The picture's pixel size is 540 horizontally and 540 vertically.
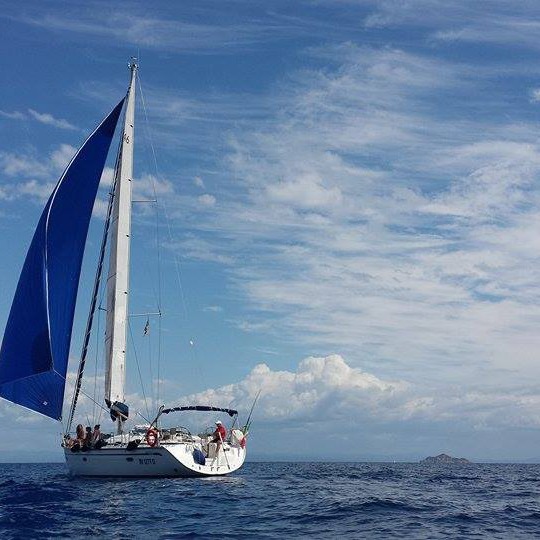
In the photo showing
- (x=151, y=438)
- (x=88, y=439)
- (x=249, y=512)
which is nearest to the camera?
(x=249, y=512)

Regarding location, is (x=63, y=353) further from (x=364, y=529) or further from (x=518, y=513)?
(x=518, y=513)

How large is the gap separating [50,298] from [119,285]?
3.99 metres

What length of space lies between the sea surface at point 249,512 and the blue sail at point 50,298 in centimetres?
490

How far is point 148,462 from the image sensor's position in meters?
28.6

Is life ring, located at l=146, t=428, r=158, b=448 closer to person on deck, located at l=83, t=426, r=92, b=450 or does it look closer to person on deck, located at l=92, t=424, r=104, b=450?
person on deck, located at l=92, t=424, r=104, b=450

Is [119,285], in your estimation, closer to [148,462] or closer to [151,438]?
[151,438]

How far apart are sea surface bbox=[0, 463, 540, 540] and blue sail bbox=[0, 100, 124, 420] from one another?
4904mm

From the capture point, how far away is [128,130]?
36781mm

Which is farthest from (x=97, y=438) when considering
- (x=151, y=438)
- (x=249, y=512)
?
(x=249, y=512)

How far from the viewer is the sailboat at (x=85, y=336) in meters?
29.7

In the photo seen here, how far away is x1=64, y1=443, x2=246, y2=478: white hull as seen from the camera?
93.3 feet

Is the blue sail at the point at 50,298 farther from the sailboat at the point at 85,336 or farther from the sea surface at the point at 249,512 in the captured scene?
the sea surface at the point at 249,512

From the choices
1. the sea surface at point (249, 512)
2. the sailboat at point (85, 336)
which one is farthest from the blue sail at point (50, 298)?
the sea surface at point (249, 512)

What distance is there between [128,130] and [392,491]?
24087 millimetres
